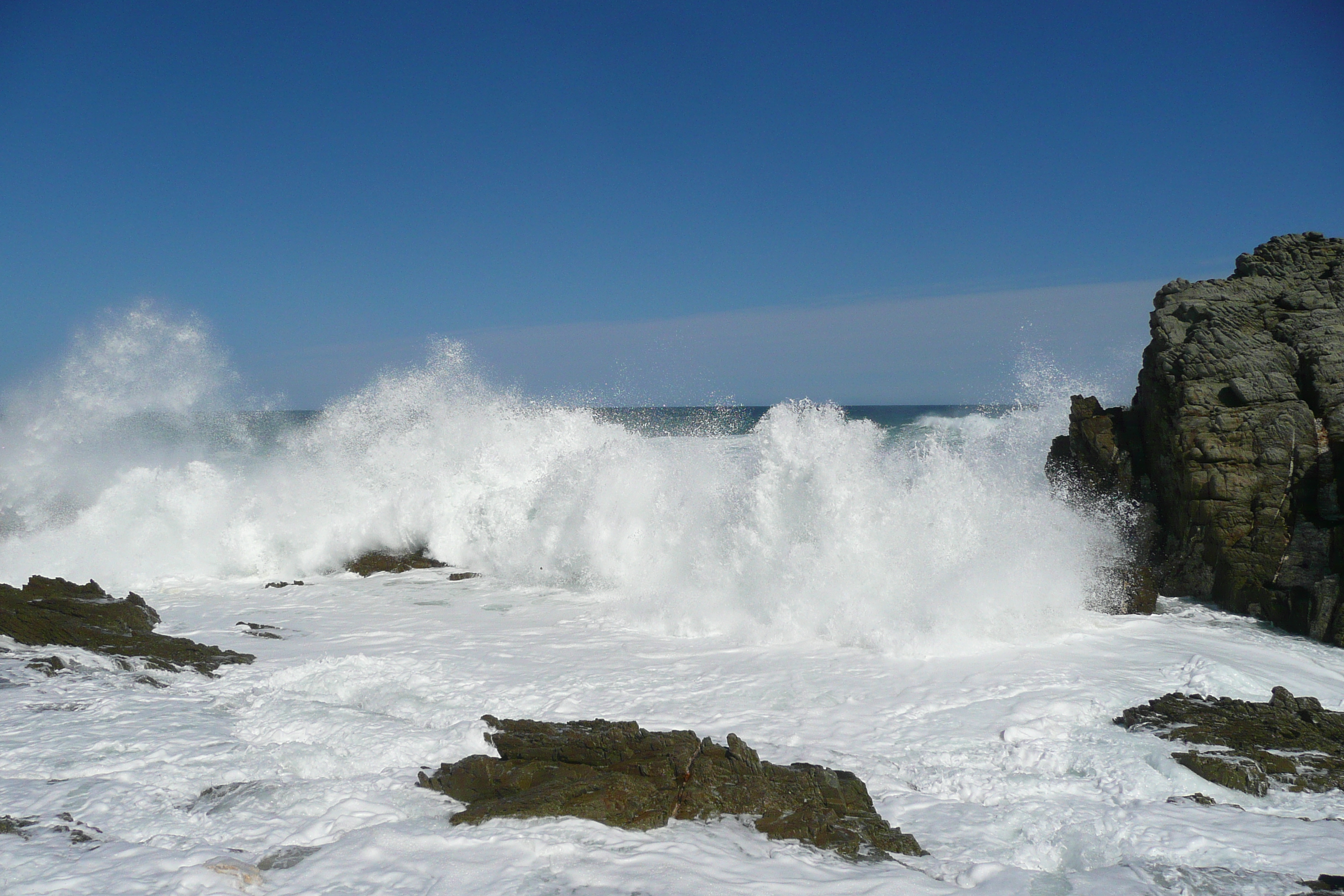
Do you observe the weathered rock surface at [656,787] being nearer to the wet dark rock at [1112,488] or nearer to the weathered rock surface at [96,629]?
the weathered rock surface at [96,629]

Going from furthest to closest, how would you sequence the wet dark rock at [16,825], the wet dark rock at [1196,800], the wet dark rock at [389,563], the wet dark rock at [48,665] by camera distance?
1. the wet dark rock at [389,563]
2. the wet dark rock at [48,665]
3. the wet dark rock at [1196,800]
4. the wet dark rock at [16,825]

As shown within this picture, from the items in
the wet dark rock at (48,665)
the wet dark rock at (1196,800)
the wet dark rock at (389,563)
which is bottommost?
the wet dark rock at (1196,800)

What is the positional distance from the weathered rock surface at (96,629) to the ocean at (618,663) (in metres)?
0.33

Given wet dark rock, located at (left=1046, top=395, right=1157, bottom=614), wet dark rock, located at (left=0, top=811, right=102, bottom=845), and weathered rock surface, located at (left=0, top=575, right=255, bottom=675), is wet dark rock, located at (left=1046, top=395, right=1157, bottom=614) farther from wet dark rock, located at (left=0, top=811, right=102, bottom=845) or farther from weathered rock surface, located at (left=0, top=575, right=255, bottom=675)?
weathered rock surface, located at (left=0, top=575, right=255, bottom=675)

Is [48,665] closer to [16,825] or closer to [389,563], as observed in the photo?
[16,825]

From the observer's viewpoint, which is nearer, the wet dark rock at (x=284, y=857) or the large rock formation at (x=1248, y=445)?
the wet dark rock at (x=284, y=857)

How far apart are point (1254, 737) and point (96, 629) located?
33.8ft

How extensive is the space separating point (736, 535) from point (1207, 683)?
17.2 feet

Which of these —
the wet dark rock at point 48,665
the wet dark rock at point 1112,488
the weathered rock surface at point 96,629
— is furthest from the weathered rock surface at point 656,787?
the wet dark rock at point 1112,488

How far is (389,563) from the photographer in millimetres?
12938

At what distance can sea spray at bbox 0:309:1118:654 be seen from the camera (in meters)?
8.93

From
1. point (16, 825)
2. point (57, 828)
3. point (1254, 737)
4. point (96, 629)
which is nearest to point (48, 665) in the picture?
point (96, 629)

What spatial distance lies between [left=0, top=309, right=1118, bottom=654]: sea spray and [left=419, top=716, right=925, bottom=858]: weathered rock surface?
3636 millimetres

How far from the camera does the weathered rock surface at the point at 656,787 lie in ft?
14.1
